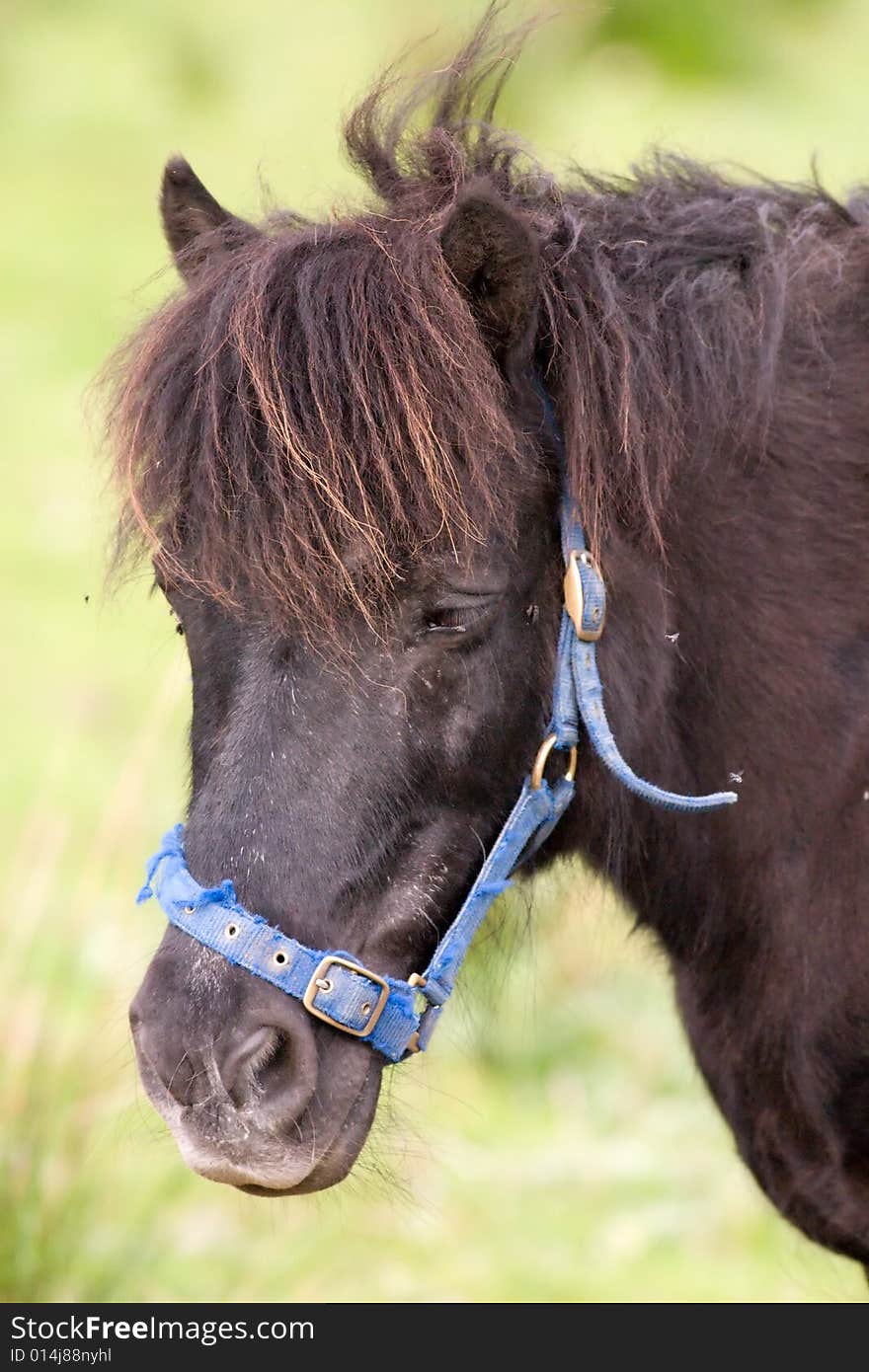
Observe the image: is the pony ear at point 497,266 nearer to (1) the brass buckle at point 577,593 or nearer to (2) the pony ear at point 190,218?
(1) the brass buckle at point 577,593

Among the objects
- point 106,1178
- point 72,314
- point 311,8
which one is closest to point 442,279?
point 106,1178

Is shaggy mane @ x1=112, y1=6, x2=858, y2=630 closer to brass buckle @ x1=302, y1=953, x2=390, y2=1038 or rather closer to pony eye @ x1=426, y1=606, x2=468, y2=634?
pony eye @ x1=426, y1=606, x2=468, y2=634

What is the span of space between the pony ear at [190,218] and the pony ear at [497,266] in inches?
21.4

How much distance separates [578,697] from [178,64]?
14.6 metres

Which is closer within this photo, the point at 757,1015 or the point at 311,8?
the point at 757,1015

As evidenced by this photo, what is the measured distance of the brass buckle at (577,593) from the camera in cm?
240

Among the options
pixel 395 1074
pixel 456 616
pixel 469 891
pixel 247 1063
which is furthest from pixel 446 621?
pixel 395 1074

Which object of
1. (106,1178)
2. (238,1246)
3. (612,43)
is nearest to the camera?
(106,1178)

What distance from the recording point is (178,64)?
15227mm

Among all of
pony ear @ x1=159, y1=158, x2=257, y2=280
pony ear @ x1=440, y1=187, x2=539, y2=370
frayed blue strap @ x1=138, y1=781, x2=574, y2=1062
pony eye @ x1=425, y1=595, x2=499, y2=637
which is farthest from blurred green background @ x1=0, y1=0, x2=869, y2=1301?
pony eye @ x1=425, y1=595, x2=499, y2=637

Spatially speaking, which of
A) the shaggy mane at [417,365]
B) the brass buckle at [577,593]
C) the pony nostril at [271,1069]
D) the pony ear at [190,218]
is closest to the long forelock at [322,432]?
the shaggy mane at [417,365]

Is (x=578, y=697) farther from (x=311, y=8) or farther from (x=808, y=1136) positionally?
(x=311, y=8)

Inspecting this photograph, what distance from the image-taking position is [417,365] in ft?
7.57

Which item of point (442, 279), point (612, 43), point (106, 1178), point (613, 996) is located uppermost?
point (442, 279)
